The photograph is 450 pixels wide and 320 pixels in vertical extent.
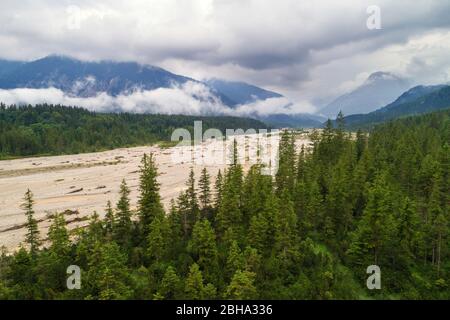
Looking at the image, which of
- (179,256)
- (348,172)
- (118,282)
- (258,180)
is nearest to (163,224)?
Answer: (179,256)

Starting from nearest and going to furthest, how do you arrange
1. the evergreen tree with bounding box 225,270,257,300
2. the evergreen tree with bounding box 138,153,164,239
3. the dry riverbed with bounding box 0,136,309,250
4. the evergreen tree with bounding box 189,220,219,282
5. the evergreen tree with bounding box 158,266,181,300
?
the evergreen tree with bounding box 225,270,257,300, the evergreen tree with bounding box 158,266,181,300, the evergreen tree with bounding box 189,220,219,282, the evergreen tree with bounding box 138,153,164,239, the dry riverbed with bounding box 0,136,309,250

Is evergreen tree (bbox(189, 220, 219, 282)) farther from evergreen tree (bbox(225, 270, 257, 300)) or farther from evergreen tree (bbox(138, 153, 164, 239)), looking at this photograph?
evergreen tree (bbox(138, 153, 164, 239))

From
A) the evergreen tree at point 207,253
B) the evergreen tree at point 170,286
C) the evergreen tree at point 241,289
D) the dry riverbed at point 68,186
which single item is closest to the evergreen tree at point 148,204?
the evergreen tree at point 207,253

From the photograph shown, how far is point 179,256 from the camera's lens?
35.6 meters

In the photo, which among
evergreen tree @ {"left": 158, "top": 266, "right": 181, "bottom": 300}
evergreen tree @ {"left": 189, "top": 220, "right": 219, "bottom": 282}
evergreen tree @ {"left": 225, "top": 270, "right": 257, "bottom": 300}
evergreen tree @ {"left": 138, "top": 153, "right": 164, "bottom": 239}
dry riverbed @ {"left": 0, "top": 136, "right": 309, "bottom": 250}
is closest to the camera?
evergreen tree @ {"left": 225, "top": 270, "right": 257, "bottom": 300}

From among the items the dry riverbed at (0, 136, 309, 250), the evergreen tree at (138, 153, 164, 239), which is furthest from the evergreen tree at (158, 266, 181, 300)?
the dry riverbed at (0, 136, 309, 250)

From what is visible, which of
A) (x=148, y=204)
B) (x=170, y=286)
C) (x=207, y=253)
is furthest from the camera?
(x=148, y=204)

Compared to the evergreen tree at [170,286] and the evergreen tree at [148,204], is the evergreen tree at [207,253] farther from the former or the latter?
the evergreen tree at [148,204]

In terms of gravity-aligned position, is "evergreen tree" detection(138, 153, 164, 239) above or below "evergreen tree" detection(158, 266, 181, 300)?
above

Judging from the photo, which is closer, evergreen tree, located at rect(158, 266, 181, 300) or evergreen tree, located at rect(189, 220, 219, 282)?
evergreen tree, located at rect(158, 266, 181, 300)

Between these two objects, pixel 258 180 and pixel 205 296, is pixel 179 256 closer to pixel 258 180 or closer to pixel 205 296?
pixel 205 296

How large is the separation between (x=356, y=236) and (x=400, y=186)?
823 inches

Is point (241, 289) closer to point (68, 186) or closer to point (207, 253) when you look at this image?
point (207, 253)

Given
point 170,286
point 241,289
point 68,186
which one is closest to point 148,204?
point 170,286
